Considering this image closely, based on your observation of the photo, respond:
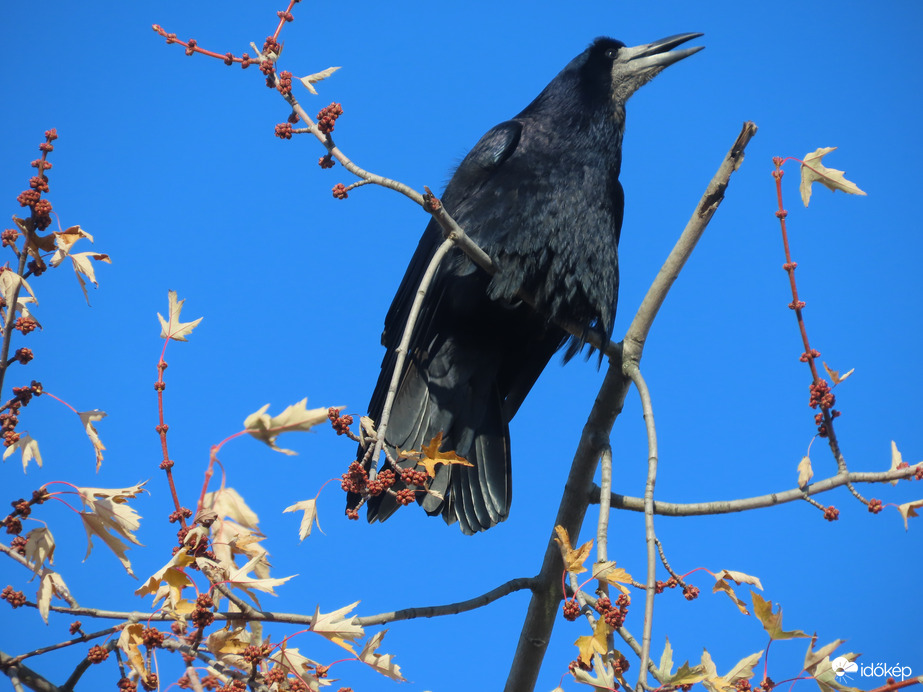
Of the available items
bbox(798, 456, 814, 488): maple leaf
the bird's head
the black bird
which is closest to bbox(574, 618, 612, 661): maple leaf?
bbox(798, 456, 814, 488): maple leaf

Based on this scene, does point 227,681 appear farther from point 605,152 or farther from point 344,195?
point 605,152

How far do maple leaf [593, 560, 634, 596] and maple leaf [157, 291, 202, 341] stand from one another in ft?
4.19

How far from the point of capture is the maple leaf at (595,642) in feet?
6.68

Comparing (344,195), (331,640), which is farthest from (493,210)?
(331,640)

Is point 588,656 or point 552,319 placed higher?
point 552,319

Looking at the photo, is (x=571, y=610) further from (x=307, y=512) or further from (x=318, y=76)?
(x=318, y=76)

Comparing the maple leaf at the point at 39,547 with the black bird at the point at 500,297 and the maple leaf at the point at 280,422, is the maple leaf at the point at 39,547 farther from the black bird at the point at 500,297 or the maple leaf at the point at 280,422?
the black bird at the point at 500,297

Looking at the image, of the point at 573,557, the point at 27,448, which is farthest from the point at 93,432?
the point at 573,557

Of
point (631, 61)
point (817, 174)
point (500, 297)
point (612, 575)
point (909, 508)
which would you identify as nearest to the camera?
point (612, 575)

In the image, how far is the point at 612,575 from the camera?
7.10 ft

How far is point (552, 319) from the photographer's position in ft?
13.6

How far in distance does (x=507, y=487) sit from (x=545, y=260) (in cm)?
108

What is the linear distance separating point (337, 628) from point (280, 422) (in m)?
0.69

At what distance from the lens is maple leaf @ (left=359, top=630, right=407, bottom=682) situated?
2389mm
